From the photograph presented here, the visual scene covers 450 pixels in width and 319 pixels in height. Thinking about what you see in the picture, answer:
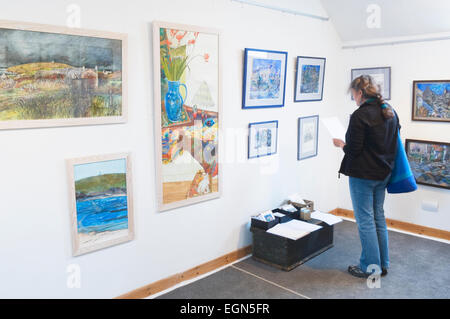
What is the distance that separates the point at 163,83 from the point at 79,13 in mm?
685

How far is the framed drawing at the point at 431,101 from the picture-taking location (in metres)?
3.83

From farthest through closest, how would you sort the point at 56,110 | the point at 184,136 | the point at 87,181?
1. the point at 184,136
2. the point at 87,181
3. the point at 56,110

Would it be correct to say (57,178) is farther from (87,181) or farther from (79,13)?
(79,13)

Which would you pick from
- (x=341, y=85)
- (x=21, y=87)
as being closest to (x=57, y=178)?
(x=21, y=87)

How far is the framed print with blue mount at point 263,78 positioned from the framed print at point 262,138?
0.57 feet

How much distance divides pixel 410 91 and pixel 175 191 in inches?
104

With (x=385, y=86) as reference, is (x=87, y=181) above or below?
below

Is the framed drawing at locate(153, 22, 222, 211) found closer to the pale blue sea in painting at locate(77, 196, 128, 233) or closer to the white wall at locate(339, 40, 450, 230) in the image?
the pale blue sea in painting at locate(77, 196, 128, 233)

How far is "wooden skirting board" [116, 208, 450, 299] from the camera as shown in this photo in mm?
2871

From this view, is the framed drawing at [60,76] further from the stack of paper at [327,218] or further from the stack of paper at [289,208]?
the stack of paper at [327,218]

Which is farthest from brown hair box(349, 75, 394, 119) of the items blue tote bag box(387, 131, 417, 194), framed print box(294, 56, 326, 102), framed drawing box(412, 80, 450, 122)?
framed drawing box(412, 80, 450, 122)

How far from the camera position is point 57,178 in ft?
7.75

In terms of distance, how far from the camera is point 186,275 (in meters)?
3.13

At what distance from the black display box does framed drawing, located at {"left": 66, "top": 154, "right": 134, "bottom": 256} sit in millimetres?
1184
